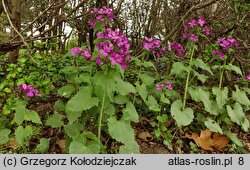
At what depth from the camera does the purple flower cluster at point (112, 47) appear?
2328mm

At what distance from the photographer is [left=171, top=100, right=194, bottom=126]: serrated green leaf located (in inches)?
121

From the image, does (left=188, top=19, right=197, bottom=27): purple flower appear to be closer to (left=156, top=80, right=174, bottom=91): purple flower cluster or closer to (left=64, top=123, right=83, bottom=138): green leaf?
(left=156, top=80, right=174, bottom=91): purple flower cluster

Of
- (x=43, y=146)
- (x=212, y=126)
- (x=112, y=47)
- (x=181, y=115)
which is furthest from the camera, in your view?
(x=212, y=126)

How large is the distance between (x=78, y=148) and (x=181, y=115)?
1190 mm

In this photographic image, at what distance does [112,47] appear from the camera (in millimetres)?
2355

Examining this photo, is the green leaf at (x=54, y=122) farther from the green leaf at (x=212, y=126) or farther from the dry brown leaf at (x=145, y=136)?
the green leaf at (x=212, y=126)

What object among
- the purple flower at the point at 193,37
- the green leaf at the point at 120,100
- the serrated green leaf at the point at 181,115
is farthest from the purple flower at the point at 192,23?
the green leaf at the point at 120,100

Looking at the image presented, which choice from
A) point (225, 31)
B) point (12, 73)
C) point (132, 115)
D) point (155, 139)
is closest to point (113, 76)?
point (132, 115)

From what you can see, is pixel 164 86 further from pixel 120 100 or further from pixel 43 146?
pixel 43 146

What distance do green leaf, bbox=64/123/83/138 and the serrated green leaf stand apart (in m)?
0.97

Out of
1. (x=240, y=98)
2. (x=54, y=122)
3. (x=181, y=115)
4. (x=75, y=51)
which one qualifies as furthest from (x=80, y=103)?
(x=240, y=98)

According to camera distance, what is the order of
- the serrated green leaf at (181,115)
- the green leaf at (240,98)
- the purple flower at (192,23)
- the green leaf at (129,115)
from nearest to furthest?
1. the green leaf at (129,115)
2. the serrated green leaf at (181,115)
3. the purple flower at (192,23)
4. the green leaf at (240,98)

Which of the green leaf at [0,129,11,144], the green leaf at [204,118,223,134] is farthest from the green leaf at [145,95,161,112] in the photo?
the green leaf at [0,129,11,144]

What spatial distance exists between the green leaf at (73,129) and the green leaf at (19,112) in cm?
35
